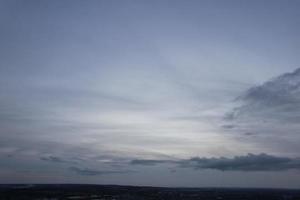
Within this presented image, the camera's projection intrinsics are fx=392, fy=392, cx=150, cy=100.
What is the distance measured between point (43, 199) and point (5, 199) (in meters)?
10.2

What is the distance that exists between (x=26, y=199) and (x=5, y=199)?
5.48 metres

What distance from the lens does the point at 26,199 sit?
108 meters

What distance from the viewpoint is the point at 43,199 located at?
111 m

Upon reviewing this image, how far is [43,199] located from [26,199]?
4.91 m

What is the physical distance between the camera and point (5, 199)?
351 feet
